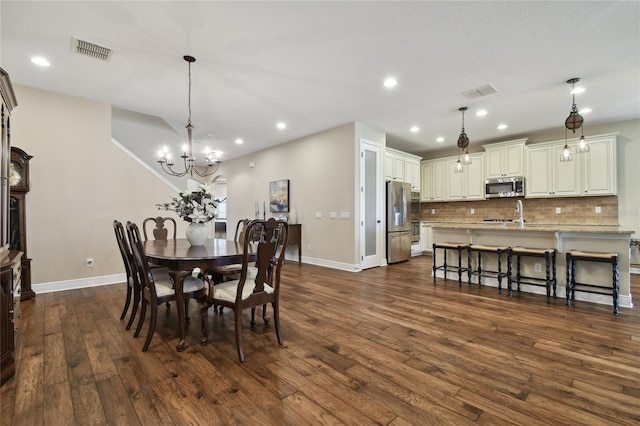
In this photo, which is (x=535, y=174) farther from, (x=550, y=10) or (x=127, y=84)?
(x=127, y=84)

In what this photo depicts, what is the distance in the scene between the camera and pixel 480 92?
3.96 meters

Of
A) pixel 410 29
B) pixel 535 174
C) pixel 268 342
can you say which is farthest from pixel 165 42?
pixel 535 174

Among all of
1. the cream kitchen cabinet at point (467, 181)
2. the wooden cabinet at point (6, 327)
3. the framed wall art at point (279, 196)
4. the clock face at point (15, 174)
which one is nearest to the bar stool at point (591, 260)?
the cream kitchen cabinet at point (467, 181)

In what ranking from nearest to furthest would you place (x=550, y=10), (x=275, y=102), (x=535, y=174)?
(x=550, y=10)
(x=275, y=102)
(x=535, y=174)

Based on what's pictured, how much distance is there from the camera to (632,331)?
2.63 m

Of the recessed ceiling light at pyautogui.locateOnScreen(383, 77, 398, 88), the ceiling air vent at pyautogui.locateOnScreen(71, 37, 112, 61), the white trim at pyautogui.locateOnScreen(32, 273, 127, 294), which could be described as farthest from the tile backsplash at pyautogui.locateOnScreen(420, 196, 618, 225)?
the ceiling air vent at pyautogui.locateOnScreen(71, 37, 112, 61)

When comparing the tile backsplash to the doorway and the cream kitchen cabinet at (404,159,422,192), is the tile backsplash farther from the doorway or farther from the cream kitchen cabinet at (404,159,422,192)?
the doorway

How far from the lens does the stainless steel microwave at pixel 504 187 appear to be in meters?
6.06

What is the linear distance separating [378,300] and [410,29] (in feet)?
9.83

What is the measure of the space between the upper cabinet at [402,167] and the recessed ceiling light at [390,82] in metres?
2.46

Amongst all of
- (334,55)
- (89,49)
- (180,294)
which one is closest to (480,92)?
(334,55)

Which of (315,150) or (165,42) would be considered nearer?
(165,42)

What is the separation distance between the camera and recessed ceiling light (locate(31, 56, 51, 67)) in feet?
10.2

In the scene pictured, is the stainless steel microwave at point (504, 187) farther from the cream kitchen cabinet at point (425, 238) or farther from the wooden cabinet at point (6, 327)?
the wooden cabinet at point (6, 327)
